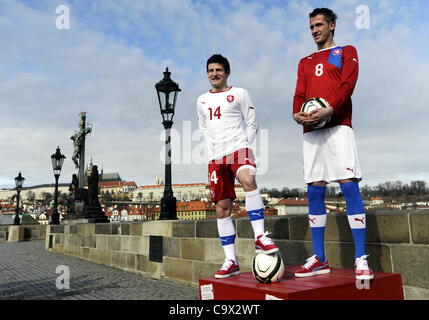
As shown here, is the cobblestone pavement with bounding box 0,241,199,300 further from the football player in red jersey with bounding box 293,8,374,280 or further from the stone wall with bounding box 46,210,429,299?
the football player in red jersey with bounding box 293,8,374,280

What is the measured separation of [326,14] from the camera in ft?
9.62

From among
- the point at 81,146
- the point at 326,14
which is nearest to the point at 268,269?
the point at 326,14

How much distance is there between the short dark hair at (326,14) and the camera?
2.93 meters

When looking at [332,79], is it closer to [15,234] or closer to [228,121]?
[228,121]

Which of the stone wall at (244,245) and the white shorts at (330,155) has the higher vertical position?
the white shorts at (330,155)

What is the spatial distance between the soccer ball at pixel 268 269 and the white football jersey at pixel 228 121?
3.46 ft

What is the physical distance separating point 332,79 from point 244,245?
9.37 feet

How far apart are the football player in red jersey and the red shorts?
539 mm

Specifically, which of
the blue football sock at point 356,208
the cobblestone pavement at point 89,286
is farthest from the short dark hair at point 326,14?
the cobblestone pavement at point 89,286

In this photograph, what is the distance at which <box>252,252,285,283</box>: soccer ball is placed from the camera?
244 cm

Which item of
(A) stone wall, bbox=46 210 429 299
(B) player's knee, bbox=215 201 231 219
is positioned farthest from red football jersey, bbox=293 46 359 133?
(A) stone wall, bbox=46 210 429 299

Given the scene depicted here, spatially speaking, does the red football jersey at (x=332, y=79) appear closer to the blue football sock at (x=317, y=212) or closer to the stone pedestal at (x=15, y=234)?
the blue football sock at (x=317, y=212)

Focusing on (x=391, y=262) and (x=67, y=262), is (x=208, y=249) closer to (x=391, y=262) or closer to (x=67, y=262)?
(x=391, y=262)
